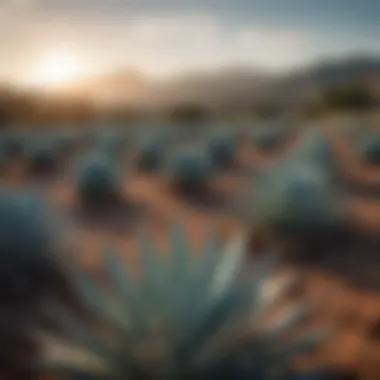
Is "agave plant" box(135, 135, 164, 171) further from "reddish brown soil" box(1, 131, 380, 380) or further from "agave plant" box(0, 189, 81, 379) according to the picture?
"agave plant" box(0, 189, 81, 379)

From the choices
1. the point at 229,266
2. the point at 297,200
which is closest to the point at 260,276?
the point at 229,266

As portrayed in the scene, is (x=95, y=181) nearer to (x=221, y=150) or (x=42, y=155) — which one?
(x=42, y=155)

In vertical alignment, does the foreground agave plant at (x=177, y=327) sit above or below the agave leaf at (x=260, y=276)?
below

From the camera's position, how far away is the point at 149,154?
152 centimetres

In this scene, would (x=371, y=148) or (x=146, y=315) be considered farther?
(x=371, y=148)

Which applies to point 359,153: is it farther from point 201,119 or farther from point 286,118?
point 201,119

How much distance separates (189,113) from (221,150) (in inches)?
3.9

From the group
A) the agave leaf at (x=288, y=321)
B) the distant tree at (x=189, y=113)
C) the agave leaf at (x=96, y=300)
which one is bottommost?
the agave leaf at (x=96, y=300)

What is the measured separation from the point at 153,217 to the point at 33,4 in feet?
1.61

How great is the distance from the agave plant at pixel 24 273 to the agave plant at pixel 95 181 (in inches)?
3.1

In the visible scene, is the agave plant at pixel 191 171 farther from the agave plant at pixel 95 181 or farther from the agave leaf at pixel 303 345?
the agave leaf at pixel 303 345

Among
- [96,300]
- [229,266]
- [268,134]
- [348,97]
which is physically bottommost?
[96,300]

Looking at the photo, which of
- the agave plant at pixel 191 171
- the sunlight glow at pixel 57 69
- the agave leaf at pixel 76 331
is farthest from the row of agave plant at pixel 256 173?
the agave leaf at pixel 76 331

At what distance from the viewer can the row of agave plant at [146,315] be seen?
138 cm
